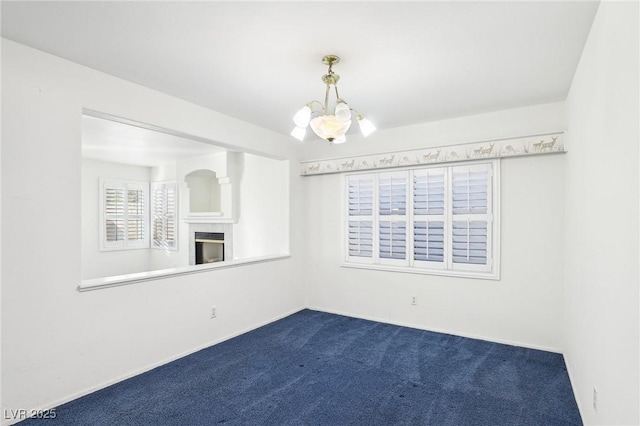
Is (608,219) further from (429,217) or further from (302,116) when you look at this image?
(429,217)

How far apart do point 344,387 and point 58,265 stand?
2355 millimetres

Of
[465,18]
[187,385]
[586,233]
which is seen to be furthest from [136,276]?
[586,233]

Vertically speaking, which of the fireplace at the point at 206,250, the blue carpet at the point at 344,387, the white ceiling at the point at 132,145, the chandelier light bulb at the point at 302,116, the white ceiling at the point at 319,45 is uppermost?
the white ceiling at the point at 319,45

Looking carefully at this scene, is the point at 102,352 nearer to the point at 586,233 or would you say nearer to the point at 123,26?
the point at 123,26

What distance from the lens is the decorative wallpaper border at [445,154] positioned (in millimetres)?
3455

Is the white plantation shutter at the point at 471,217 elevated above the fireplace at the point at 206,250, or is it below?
above

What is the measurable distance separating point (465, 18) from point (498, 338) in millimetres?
3231

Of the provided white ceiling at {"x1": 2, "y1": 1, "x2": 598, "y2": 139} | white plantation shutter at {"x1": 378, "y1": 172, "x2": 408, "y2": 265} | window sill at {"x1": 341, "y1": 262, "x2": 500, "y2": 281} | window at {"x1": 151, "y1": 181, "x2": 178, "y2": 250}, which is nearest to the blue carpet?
window sill at {"x1": 341, "y1": 262, "x2": 500, "y2": 281}

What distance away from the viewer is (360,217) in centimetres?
478

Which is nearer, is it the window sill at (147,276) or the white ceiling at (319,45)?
the white ceiling at (319,45)

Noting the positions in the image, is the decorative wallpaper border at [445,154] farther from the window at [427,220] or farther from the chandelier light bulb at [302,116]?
the chandelier light bulb at [302,116]

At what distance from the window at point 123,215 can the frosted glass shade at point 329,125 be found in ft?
18.9

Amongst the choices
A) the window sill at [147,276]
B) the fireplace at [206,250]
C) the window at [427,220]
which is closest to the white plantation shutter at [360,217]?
the window at [427,220]

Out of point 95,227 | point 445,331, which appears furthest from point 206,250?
point 445,331
